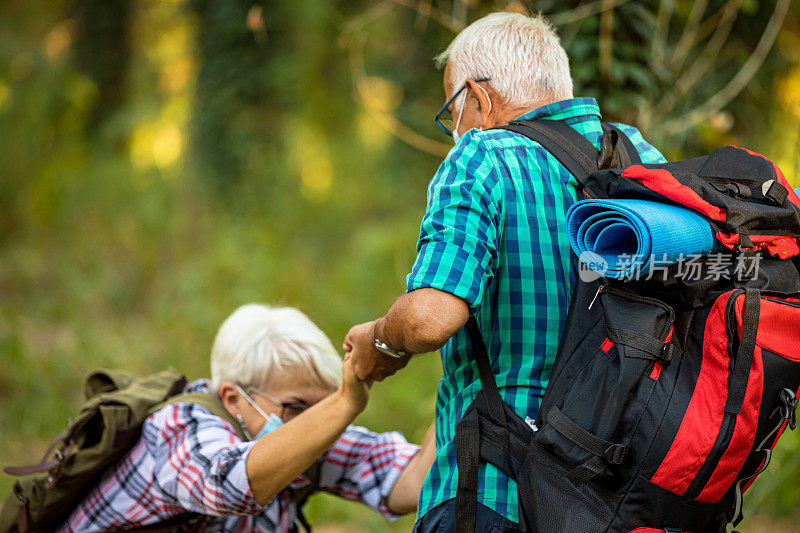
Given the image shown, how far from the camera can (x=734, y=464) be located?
1.64 metres

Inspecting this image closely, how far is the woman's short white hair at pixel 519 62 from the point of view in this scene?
6.79 feet

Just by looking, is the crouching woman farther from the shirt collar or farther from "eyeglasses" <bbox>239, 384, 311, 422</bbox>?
the shirt collar

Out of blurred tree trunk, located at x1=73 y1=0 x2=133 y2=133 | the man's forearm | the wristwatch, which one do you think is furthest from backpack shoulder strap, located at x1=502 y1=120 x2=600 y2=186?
blurred tree trunk, located at x1=73 y1=0 x2=133 y2=133

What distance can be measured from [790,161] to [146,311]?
5930 millimetres

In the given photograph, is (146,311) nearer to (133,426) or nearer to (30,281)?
(30,281)

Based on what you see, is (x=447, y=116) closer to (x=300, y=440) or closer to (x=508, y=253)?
(x=508, y=253)

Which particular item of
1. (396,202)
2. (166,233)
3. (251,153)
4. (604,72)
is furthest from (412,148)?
(604,72)

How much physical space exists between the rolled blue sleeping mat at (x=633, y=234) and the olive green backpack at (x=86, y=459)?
1.48 m

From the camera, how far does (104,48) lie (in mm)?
11336

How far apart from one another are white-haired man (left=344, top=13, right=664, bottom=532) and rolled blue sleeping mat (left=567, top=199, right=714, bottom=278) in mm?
191

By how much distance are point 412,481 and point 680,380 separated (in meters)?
1.30

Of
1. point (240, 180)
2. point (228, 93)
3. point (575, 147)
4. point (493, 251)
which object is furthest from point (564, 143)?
point (228, 93)

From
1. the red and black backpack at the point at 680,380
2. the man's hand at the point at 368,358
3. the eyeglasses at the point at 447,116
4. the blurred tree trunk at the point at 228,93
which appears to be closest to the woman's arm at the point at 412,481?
the man's hand at the point at 368,358

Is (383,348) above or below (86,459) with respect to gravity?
above
